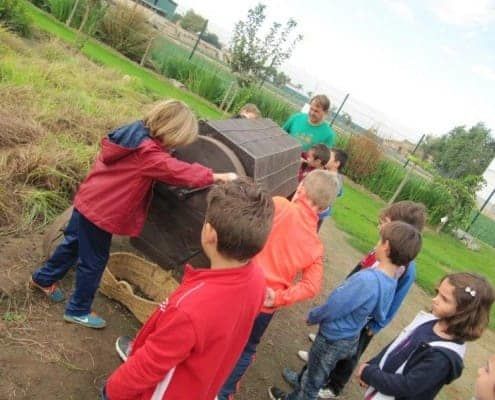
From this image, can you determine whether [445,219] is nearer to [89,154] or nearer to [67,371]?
[89,154]

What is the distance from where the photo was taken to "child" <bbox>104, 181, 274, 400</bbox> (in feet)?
4.91

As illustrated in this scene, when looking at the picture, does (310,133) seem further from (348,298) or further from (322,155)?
(348,298)

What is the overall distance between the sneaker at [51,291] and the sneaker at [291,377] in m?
1.84

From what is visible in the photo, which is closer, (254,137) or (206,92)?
(254,137)

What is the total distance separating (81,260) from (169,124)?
1007mm

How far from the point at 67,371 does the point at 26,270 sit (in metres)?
0.95

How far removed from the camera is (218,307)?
1.54 meters

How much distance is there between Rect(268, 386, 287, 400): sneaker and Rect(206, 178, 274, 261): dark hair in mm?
2060

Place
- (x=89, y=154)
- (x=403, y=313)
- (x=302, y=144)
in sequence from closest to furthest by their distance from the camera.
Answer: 1. (x=89, y=154)
2. (x=302, y=144)
3. (x=403, y=313)

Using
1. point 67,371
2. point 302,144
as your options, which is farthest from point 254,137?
point 67,371

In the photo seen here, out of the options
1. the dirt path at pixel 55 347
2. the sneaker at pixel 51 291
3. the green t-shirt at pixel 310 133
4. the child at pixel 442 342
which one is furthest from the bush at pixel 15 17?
the child at pixel 442 342

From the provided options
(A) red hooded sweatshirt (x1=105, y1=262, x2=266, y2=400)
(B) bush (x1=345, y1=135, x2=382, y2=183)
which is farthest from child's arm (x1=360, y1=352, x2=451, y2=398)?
(B) bush (x1=345, y1=135, x2=382, y2=183)

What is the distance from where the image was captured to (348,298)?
2.61 metres

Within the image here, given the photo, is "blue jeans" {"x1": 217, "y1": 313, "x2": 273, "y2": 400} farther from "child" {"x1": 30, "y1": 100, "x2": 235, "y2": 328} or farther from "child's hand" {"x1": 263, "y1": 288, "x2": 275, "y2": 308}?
"child" {"x1": 30, "y1": 100, "x2": 235, "y2": 328}
